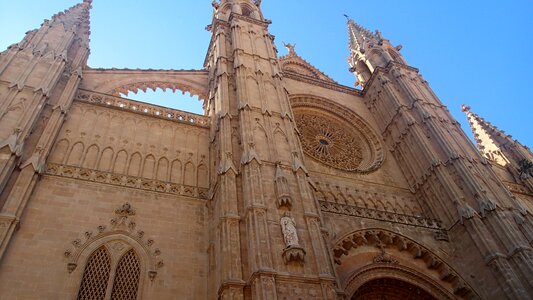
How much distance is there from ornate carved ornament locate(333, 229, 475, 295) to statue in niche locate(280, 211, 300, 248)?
7.46 ft

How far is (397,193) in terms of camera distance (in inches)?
685

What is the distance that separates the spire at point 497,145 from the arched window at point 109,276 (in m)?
21.5

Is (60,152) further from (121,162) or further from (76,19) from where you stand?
(76,19)

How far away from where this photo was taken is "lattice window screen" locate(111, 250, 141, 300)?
34.0 feet

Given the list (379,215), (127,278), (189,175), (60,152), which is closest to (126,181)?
(189,175)

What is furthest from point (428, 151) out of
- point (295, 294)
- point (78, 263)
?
point (78, 263)

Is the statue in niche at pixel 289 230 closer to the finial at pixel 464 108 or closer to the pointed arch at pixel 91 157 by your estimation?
the pointed arch at pixel 91 157

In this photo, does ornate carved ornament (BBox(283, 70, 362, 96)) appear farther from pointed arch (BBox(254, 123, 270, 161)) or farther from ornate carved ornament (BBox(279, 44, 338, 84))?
pointed arch (BBox(254, 123, 270, 161))

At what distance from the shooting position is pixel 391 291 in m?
13.5

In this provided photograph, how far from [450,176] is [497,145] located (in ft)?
38.3

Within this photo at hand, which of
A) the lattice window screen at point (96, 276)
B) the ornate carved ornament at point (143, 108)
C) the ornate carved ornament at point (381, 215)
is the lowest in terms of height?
the lattice window screen at point (96, 276)

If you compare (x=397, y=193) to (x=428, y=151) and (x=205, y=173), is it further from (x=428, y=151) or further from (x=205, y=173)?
(x=205, y=173)

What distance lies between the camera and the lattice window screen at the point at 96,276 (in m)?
10.1

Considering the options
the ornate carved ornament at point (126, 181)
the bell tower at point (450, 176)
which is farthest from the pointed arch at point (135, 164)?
the bell tower at point (450, 176)
